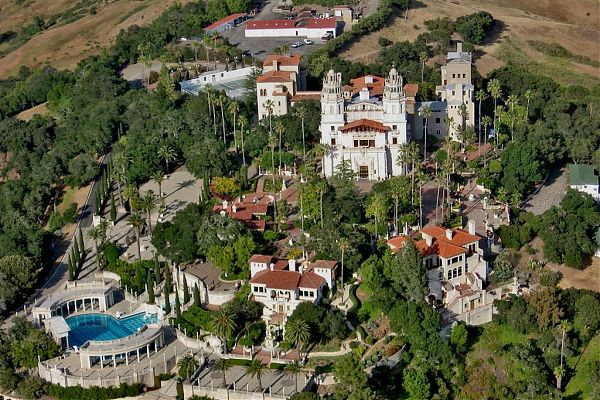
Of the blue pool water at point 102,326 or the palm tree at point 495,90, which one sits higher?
the palm tree at point 495,90

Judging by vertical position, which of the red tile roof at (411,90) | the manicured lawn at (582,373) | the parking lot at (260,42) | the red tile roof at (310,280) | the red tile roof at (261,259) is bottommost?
the manicured lawn at (582,373)

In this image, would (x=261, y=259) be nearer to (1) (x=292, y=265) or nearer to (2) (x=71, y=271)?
(1) (x=292, y=265)

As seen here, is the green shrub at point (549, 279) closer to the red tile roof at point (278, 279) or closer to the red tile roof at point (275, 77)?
the red tile roof at point (278, 279)

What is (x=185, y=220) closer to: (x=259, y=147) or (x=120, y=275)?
(x=120, y=275)

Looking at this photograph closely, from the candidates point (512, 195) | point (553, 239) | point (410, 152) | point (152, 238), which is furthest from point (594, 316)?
point (152, 238)

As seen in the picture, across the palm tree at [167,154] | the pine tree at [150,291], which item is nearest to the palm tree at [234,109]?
the palm tree at [167,154]
